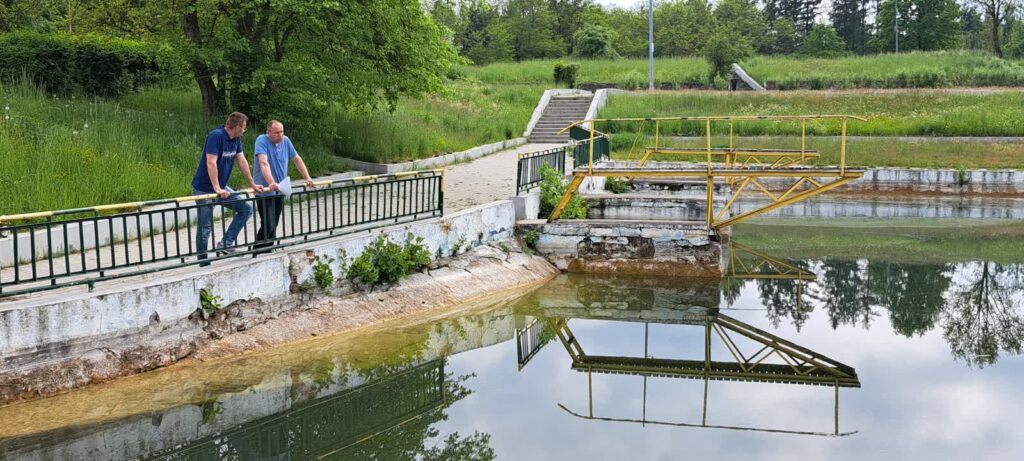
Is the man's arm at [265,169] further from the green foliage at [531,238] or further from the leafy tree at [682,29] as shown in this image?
the leafy tree at [682,29]

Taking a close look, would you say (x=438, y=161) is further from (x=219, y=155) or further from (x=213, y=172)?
(x=213, y=172)

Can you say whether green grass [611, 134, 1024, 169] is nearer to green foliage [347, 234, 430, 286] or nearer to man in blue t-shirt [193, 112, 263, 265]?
green foliage [347, 234, 430, 286]

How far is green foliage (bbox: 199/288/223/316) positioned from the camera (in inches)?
371

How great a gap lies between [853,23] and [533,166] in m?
82.8

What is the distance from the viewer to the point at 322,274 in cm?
1084

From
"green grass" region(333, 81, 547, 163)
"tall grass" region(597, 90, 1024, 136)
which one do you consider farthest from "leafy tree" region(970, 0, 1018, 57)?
"green grass" region(333, 81, 547, 163)

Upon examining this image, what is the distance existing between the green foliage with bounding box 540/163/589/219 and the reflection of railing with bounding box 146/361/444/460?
6.20 m

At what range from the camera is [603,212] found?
636 inches

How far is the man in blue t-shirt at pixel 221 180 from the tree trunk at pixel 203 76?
7.14 meters

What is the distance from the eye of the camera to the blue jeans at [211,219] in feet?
31.9

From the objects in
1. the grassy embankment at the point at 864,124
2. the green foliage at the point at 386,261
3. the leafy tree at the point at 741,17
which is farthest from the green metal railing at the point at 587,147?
the leafy tree at the point at 741,17

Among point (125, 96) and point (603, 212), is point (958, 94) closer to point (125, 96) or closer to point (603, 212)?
point (603, 212)

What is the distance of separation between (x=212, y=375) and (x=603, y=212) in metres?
8.80

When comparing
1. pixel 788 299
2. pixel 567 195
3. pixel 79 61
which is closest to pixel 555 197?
pixel 567 195
